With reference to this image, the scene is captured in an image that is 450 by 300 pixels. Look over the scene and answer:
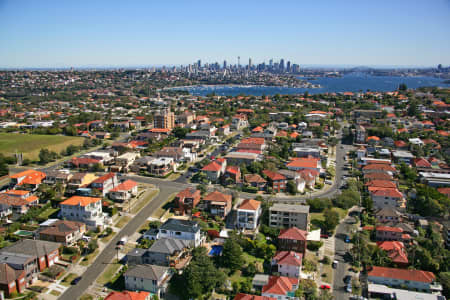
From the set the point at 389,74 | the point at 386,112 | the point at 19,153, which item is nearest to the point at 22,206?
the point at 19,153

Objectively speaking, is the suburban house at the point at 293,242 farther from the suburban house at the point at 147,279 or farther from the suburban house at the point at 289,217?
the suburban house at the point at 147,279

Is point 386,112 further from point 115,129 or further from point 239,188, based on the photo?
point 115,129

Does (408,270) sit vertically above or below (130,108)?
below

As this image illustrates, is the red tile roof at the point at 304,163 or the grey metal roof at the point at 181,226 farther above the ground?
the red tile roof at the point at 304,163

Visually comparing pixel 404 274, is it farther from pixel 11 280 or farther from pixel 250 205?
pixel 11 280

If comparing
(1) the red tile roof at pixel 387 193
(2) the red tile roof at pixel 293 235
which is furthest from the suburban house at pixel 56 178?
(1) the red tile roof at pixel 387 193

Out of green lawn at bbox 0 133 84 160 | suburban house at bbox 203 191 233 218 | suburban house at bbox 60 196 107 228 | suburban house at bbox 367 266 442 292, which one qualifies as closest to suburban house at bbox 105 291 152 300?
suburban house at bbox 60 196 107 228
